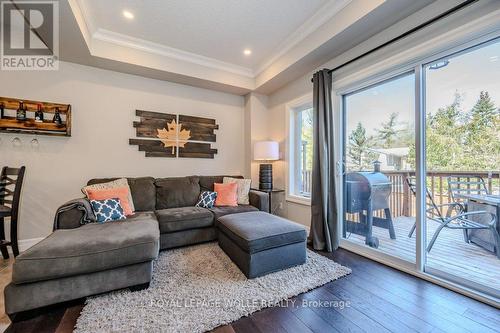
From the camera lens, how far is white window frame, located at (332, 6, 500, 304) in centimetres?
172

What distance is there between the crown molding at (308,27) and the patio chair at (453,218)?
202 centimetres

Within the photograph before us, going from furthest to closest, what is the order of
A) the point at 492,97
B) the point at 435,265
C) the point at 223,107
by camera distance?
the point at 223,107
the point at 435,265
the point at 492,97

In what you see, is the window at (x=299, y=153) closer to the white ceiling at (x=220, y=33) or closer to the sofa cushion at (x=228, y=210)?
the white ceiling at (x=220, y=33)

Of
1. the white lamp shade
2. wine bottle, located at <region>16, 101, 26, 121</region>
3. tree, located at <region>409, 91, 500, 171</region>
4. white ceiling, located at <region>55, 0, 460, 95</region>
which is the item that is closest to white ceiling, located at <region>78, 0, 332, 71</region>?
white ceiling, located at <region>55, 0, 460, 95</region>

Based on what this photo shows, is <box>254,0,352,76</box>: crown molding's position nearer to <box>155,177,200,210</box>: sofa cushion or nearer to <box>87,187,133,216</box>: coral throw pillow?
<box>155,177,200,210</box>: sofa cushion

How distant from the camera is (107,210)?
238 centimetres

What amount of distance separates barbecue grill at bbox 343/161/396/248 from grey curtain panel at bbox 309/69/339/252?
0.30m

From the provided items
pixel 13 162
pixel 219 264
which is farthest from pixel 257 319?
pixel 13 162

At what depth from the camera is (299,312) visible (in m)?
1.59

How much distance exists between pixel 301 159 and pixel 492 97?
238cm

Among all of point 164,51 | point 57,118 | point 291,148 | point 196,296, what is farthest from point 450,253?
point 57,118

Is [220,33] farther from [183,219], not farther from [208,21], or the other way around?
[183,219]

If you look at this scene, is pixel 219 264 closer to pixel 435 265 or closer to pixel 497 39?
pixel 435 265

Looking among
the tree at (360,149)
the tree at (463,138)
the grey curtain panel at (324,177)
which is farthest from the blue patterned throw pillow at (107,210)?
the tree at (463,138)
